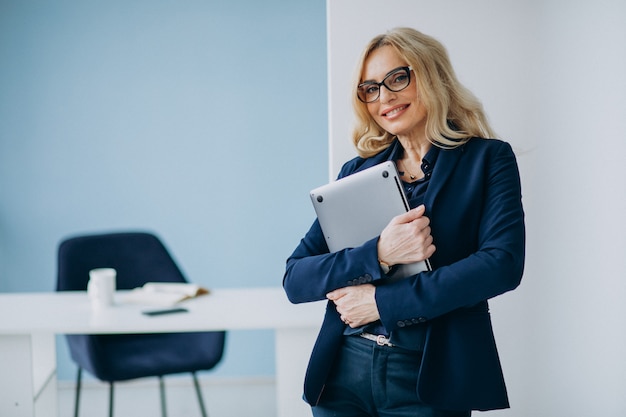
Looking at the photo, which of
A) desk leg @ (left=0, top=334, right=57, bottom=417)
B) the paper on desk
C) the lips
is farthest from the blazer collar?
desk leg @ (left=0, top=334, right=57, bottom=417)

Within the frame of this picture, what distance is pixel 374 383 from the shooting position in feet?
4.31

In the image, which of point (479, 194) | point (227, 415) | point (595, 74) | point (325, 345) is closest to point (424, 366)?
point (325, 345)

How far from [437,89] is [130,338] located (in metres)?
2.03

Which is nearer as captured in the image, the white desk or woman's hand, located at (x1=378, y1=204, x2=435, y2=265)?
woman's hand, located at (x1=378, y1=204, x2=435, y2=265)

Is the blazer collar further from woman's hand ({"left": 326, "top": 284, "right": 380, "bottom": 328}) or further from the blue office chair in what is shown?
the blue office chair

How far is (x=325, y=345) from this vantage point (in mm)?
1395

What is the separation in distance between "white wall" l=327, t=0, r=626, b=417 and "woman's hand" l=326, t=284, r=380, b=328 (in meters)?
0.99

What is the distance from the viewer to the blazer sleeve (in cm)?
125

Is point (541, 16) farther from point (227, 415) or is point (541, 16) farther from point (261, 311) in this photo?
point (227, 415)

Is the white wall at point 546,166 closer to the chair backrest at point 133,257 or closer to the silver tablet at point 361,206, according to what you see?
the silver tablet at point 361,206

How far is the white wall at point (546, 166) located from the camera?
220cm

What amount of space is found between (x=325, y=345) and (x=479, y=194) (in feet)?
1.53

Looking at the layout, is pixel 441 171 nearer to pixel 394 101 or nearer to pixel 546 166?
pixel 394 101

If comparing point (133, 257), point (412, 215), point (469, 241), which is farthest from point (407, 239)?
point (133, 257)
